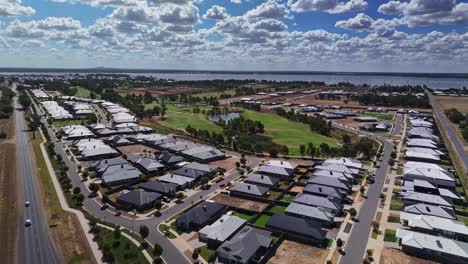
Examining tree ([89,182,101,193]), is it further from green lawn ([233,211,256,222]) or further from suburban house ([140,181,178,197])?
green lawn ([233,211,256,222])

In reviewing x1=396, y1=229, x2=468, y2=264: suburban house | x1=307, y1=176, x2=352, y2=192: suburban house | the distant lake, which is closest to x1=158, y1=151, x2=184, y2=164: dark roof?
x1=307, y1=176, x2=352, y2=192: suburban house

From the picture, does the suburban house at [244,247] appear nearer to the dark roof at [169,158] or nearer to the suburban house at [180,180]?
the suburban house at [180,180]

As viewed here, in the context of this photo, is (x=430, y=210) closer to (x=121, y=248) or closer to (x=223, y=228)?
(x=223, y=228)

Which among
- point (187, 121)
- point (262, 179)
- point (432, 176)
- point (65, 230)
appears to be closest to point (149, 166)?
point (262, 179)

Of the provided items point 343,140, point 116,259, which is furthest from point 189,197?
point 343,140

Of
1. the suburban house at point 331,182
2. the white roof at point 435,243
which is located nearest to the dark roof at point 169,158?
the suburban house at point 331,182

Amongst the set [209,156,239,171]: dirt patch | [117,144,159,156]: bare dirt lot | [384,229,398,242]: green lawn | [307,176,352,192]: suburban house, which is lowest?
[384,229,398,242]: green lawn
